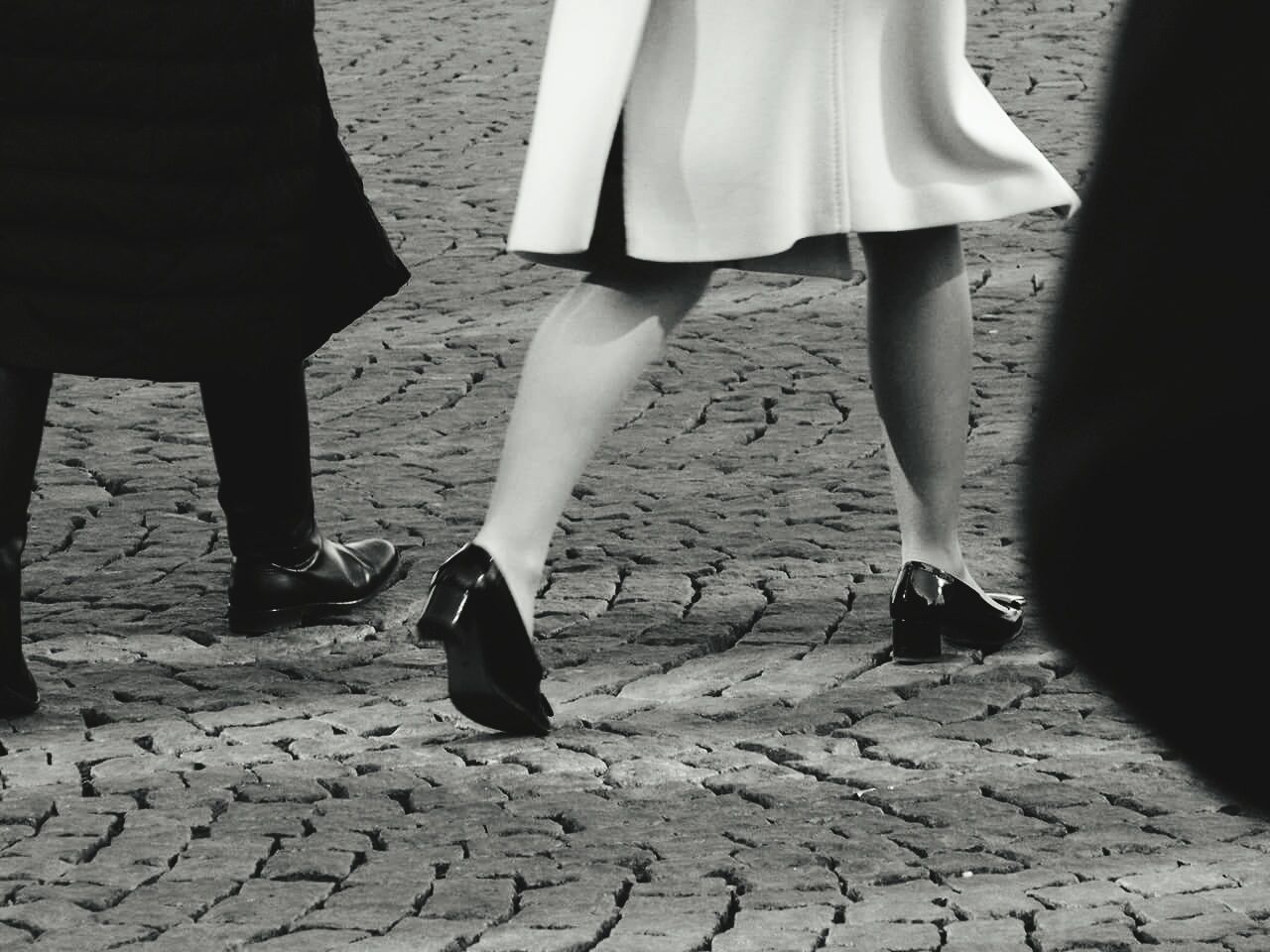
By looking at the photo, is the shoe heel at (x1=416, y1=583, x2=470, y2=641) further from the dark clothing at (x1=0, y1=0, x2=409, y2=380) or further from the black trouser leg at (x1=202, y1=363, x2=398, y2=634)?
the black trouser leg at (x1=202, y1=363, x2=398, y2=634)

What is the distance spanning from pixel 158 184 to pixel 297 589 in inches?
34.4

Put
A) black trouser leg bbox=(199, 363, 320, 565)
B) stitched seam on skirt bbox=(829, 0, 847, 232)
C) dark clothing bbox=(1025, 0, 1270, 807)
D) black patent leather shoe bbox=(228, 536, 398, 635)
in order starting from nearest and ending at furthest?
dark clothing bbox=(1025, 0, 1270, 807) → stitched seam on skirt bbox=(829, 0, 847, 232) → black trouser leg bbox=(199, 363, 320, 565) → black patent leather shoe bbox=(228, 536, 398, 635)

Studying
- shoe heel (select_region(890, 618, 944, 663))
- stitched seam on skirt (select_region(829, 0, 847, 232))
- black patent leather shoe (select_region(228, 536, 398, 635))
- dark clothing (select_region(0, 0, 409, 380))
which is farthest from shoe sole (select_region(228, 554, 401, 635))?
stitched seam on skirt (select_region(829, 0, 847, 232))

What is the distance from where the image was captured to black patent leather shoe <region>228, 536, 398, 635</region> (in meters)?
4.46

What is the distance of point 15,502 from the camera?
3.98 m

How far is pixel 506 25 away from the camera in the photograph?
39.1 ft

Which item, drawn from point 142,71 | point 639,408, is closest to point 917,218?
point 142,71

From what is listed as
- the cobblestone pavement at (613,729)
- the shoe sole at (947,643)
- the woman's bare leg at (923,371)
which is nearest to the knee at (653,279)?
the woman's bare leg at (923,371)

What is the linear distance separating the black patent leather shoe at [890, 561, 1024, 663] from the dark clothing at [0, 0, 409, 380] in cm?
111

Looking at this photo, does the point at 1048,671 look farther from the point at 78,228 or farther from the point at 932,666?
the point at 78,228

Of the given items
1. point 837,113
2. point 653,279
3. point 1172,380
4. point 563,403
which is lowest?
point 563,403

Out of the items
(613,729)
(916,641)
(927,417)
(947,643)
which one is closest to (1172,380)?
(613,729)

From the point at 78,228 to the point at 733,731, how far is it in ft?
4.40

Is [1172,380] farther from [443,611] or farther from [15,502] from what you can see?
[15,502]
